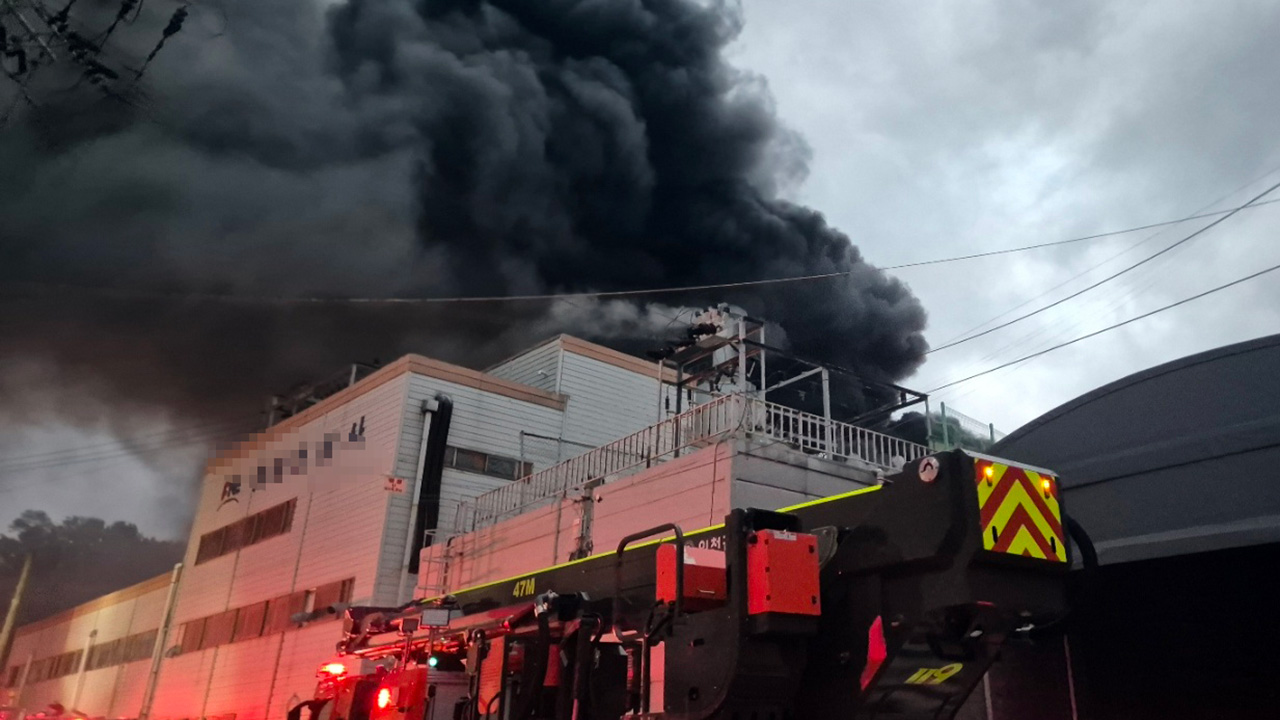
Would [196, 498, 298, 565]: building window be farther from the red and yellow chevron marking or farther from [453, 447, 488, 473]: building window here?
the red and yellow chevron marking

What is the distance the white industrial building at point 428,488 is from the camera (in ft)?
39.0

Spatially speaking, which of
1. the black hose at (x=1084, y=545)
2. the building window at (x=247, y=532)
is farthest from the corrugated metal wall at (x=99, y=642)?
the black hose at (x=1084, y=545)

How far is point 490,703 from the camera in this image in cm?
602

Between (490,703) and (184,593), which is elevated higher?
(184,593)

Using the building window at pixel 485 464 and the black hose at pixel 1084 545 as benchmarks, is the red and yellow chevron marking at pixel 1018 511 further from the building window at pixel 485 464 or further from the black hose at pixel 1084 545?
the building window at pixel 485 464

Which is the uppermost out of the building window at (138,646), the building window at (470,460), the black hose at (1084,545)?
the building window at (470,460)

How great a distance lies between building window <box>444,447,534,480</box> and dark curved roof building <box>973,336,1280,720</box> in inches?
575

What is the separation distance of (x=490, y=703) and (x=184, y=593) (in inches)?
1033

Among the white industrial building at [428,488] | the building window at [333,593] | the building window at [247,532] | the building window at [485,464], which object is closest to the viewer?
the white industrial building at [428,488]

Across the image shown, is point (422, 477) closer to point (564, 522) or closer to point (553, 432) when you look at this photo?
point (553, 432)

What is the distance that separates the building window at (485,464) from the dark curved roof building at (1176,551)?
1461cm

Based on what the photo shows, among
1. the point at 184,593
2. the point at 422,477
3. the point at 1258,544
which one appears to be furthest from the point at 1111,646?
the point at 184,593

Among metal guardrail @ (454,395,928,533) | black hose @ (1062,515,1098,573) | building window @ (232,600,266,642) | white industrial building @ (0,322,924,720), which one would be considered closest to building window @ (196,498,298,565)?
white industrial building @ (0,322,924,720)

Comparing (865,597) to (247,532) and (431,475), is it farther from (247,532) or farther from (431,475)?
(247,532)
